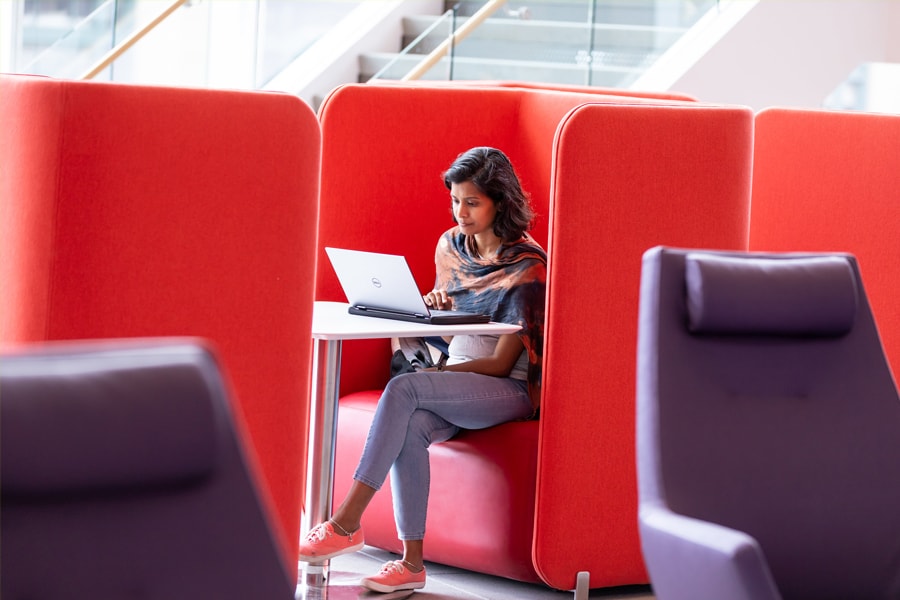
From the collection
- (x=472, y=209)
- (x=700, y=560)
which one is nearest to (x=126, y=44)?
(x=472, y=209)

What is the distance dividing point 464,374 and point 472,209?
43 centimetres

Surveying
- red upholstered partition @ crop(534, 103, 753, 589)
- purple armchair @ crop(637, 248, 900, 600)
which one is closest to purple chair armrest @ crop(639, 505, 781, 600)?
purple armchair @ crop(637, 248, 900, 600)

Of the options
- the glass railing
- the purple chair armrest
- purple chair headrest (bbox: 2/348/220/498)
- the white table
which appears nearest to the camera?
purple chair headrest (bbox: 2/348/220/498)

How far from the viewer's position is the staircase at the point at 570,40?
673 cm

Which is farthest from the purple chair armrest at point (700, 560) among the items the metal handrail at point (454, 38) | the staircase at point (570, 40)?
the staircase at point (570, 40)

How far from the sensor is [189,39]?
7.30 m

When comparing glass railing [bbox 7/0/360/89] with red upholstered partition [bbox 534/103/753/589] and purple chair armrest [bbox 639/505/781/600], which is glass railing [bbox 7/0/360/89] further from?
purple chair armrest [bbox 639/505/781/600]

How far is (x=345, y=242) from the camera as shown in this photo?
11.8 feet

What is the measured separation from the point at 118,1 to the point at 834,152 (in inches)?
151

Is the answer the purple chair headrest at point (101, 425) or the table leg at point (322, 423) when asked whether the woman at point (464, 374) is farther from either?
the purple chair headrest at point (101, 425)

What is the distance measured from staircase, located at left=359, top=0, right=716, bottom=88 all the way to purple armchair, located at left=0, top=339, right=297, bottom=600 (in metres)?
5.29

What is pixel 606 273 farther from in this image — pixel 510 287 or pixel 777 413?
pixel 777 413

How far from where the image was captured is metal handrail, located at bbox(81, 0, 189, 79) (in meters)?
5.95

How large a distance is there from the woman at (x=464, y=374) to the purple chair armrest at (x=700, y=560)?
3.78 feet
